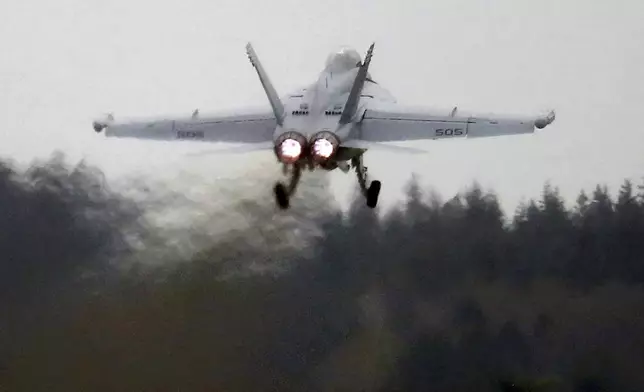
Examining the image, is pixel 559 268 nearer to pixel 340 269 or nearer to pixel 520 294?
pixel 520 294

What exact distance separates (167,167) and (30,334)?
3091mm

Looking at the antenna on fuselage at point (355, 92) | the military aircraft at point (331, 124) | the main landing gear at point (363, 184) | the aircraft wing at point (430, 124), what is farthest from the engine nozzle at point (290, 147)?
the main landing gear at point (363, 184)

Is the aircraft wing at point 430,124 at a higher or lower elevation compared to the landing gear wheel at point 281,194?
higher

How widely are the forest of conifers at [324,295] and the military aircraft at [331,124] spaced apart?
264 cm

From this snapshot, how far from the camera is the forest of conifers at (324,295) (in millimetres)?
16625

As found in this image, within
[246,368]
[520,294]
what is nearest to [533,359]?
[520,294]

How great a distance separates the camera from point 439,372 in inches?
653

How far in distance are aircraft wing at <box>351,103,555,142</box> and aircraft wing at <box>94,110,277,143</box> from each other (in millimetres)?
1167

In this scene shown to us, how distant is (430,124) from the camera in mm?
14180

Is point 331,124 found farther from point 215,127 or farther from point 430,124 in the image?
point 215,127

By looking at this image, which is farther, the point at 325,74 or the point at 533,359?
the point at 533,359

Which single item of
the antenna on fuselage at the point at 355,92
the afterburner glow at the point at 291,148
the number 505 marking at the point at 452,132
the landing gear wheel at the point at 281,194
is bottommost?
the landing gear wheel at the point at 281,194

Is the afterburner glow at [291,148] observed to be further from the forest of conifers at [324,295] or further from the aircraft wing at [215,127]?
the forest of conifers at [324,295]

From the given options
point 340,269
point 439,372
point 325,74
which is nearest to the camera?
point 325,74
